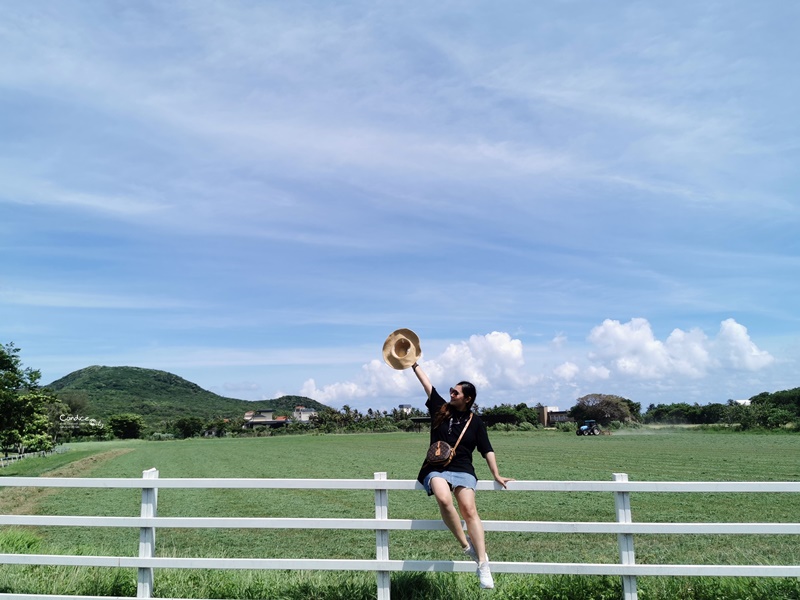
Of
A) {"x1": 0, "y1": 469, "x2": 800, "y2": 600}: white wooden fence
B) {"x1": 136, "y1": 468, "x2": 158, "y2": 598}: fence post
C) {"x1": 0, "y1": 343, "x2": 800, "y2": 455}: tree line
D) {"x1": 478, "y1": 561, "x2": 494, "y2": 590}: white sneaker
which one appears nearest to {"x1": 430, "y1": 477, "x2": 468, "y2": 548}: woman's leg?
{"x1": 0, "y1": 469, "x2": 800, "y2": 600}: white wooden fence

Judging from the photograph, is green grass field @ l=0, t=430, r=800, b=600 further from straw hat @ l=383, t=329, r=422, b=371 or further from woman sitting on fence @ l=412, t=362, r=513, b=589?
straw hat @ l=383, t=329, r=422, b=371

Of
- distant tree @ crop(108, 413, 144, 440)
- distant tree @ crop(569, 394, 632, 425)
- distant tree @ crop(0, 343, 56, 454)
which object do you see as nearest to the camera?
distant tree @ crop(0, 343, 56, 454)

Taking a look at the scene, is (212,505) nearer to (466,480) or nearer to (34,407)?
(466,480)

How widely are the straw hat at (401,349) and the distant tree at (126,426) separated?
5632 inches

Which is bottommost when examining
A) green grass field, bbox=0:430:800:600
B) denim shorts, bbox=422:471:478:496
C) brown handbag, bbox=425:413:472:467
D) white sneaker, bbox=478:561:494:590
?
green grass field, bbox=0:430:800:600

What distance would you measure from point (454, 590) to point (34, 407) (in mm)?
60593

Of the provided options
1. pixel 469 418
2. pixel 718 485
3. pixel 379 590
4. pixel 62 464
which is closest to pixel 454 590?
pixel 379 590

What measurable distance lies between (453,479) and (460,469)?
4.9 inches

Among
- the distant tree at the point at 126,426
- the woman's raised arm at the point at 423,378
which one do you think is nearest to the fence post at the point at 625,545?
the woman's raised arm at the point at 423,378

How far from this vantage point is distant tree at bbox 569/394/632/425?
128500 millimetres

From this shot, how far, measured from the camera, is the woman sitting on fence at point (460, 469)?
574 centimetres

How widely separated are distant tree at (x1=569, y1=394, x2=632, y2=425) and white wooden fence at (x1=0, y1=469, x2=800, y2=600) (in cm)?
12544

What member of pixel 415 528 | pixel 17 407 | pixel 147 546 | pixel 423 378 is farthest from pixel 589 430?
pixel 147 546

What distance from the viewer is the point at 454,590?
6035 mm
